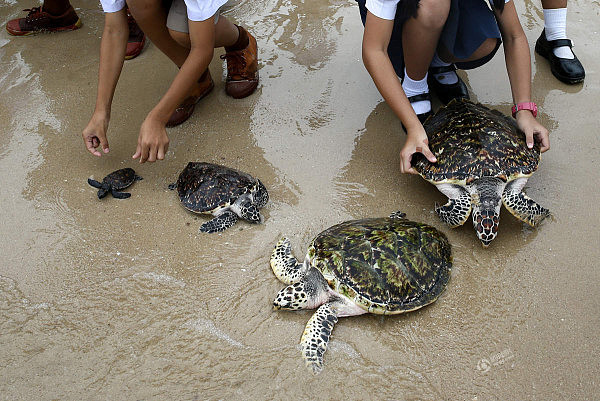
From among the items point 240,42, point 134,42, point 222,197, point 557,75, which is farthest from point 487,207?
point 134,42

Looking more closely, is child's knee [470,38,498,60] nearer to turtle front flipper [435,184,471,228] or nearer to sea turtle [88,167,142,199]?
turtle front flipper [435,184,471,228]

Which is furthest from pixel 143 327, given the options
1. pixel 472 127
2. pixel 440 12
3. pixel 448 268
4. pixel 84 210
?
pixel 440 12

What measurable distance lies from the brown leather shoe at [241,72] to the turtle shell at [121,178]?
1037mm

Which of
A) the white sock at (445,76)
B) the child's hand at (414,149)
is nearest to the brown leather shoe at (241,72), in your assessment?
the white sock at (445,76)

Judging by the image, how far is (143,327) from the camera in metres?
2.14

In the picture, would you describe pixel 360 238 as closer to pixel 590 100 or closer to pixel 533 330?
pixel 533 330

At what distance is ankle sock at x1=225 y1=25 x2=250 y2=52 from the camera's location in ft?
10.9

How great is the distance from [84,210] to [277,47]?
217 cm

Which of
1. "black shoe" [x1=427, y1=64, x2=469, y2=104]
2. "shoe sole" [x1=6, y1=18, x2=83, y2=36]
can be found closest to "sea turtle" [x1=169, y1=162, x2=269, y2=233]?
"black shoe" [x1=427, y1=64, x2=469, y2=104]

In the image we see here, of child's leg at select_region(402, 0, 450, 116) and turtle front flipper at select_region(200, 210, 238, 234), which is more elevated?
child's leg at select_region(402, 0, 450, 116)

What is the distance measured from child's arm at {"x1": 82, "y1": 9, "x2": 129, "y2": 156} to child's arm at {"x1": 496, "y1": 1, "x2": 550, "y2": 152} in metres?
2.35

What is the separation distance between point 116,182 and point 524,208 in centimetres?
241

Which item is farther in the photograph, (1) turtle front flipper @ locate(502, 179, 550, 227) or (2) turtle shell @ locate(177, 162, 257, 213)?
(2) turtle shell @ locate(177, 162, 257, 213)

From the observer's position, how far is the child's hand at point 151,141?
8.38 ft
